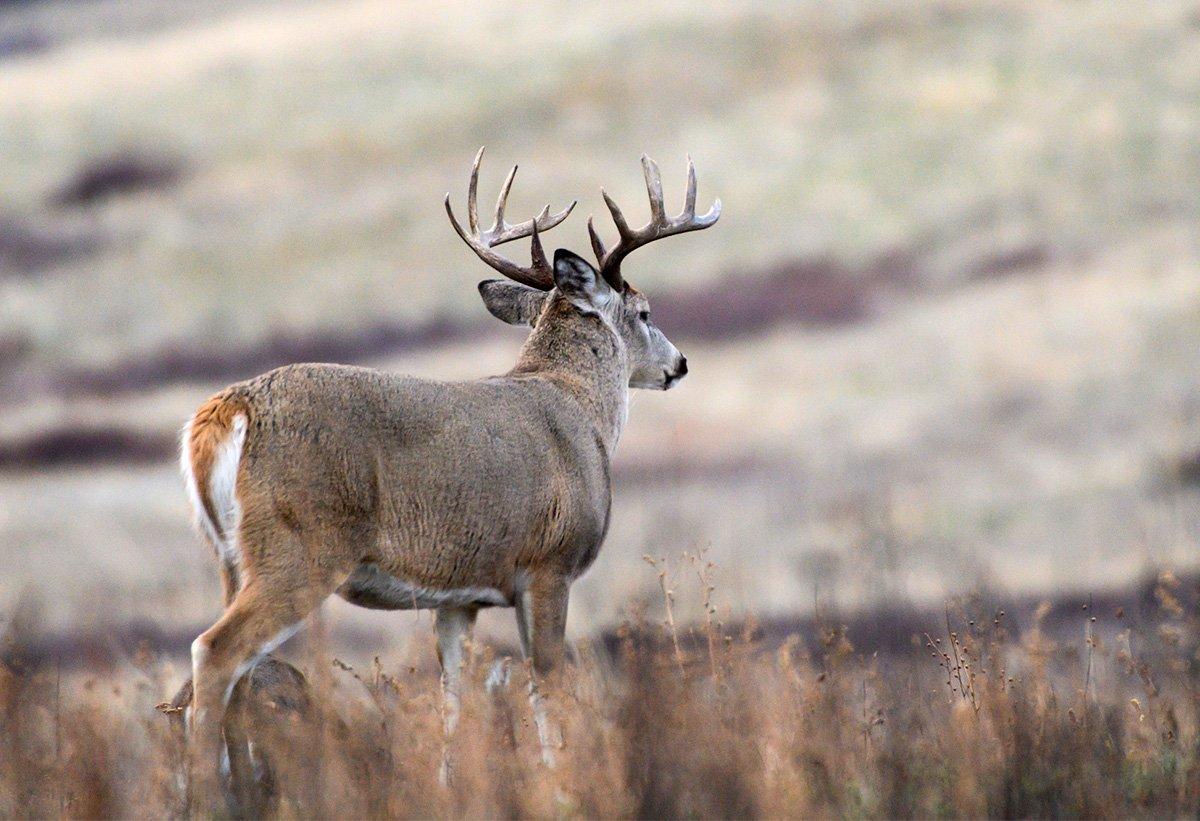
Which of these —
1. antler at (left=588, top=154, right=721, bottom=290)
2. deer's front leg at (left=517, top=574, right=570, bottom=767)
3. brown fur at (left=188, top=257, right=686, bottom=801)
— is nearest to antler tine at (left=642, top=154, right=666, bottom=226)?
antler at (left=588, top=154, right=721, bottom=290)

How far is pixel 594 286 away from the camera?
9.76 meters

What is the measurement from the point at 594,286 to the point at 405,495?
102 inches

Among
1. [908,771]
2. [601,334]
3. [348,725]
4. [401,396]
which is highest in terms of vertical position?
[601,334]

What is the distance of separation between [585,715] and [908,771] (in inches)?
42.1

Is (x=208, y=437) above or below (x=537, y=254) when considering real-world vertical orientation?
below

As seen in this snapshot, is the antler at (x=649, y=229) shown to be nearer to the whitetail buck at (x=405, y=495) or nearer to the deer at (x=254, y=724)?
the whitetail buck at (x=405, y=495)

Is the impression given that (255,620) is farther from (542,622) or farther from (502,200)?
(502,200)

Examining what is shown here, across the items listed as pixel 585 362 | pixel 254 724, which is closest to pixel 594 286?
pixel 585 362

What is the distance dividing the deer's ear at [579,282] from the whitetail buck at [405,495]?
0.04 ft

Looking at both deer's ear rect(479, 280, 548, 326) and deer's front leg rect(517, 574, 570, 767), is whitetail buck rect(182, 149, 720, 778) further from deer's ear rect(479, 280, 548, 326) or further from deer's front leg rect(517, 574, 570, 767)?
deer's ear rect(479, 280, 548, 326)

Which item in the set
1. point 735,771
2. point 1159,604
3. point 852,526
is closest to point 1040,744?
point 735,771

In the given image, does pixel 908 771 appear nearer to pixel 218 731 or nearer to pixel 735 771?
pixel 735 771

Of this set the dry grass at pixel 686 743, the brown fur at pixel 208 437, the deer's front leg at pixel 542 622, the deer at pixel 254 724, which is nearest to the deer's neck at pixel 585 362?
the deer's front leg at pixel 542 622

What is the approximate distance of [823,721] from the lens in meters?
5.76
